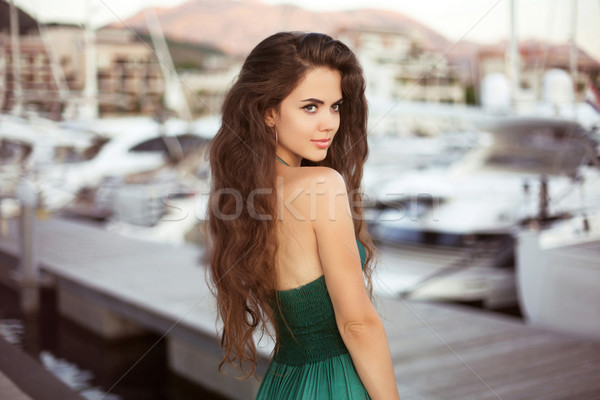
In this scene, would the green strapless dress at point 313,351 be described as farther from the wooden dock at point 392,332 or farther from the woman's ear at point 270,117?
the wooden dock at point 392,332

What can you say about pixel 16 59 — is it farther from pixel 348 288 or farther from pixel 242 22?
pixel 348 288

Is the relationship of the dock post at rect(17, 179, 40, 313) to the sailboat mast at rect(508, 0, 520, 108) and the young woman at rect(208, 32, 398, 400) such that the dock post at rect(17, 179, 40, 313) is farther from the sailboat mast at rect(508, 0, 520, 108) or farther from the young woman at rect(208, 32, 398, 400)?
the sailboat mast at rect(508, 0, 520, 108)

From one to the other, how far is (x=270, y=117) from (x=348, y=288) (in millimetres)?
357

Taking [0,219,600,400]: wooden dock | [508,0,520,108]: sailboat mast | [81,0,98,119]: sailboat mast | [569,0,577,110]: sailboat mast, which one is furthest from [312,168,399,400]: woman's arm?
[81,0,98,119]: sailboat mast

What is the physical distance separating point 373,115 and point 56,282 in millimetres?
4319

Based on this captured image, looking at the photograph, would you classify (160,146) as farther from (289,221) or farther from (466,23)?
(289,221)

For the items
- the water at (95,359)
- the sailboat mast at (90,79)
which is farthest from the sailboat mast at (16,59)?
the water at (95,359)

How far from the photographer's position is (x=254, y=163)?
1.17 metres

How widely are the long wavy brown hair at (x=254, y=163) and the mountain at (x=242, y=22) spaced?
6.45 m

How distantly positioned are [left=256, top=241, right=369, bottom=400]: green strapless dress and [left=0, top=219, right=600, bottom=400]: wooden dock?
2.44 feet

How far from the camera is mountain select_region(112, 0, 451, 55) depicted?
7.89 m

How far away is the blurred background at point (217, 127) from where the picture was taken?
474cm

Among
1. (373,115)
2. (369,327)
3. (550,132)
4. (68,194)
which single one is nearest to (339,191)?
(369,327)

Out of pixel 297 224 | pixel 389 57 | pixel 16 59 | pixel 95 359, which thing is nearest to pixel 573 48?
pixel 389 57
